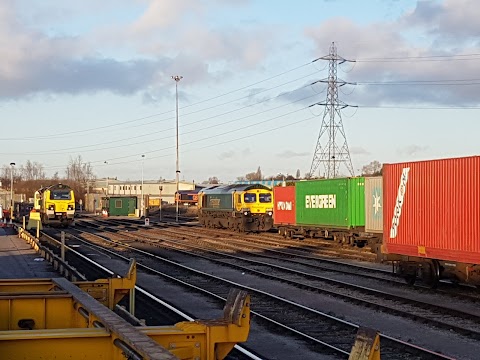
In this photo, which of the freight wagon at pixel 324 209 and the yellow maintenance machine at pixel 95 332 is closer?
the yellow maintenance machine at pixel 95 332

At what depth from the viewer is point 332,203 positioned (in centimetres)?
3406

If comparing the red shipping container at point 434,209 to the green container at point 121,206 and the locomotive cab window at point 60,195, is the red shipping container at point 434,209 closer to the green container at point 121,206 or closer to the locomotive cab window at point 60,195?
the locomotive cab window at point 60,195

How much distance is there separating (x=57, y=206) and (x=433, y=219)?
117 ft

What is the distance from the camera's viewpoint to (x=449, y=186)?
17.0 m

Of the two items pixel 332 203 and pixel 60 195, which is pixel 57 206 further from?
pixel 332 203

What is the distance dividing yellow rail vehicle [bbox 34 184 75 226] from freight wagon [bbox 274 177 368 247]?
15.7 meters

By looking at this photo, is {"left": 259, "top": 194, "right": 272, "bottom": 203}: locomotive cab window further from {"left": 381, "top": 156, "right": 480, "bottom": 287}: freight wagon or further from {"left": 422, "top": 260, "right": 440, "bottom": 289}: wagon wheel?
{"left": 422, "top": 260, "right": 440, "bottom": 289}: wagon wheel

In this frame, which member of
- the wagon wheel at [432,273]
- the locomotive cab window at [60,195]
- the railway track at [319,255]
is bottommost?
the railway track at [319,255]

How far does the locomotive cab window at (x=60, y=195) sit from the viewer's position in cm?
4856

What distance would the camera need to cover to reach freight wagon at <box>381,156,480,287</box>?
1614cm

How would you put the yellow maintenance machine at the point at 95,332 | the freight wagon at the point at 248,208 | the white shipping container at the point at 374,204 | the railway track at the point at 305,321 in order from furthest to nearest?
the freight wagon at the point at 248,208, the white shipping container at the point at 374,204, the railway track at the point at 305,321, the yellow maintenance machine at the point at 95,332

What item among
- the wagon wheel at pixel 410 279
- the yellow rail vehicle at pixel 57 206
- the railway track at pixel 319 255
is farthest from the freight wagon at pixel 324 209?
the yellow rail vehicle at pixel 57 206

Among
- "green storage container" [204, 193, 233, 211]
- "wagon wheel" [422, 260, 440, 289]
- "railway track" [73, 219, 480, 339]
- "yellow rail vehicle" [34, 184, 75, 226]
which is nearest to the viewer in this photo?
"railway track" [73, 219, 480, 339]

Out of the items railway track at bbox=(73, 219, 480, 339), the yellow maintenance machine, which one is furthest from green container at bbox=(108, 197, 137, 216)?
the yellow maintenance machine
